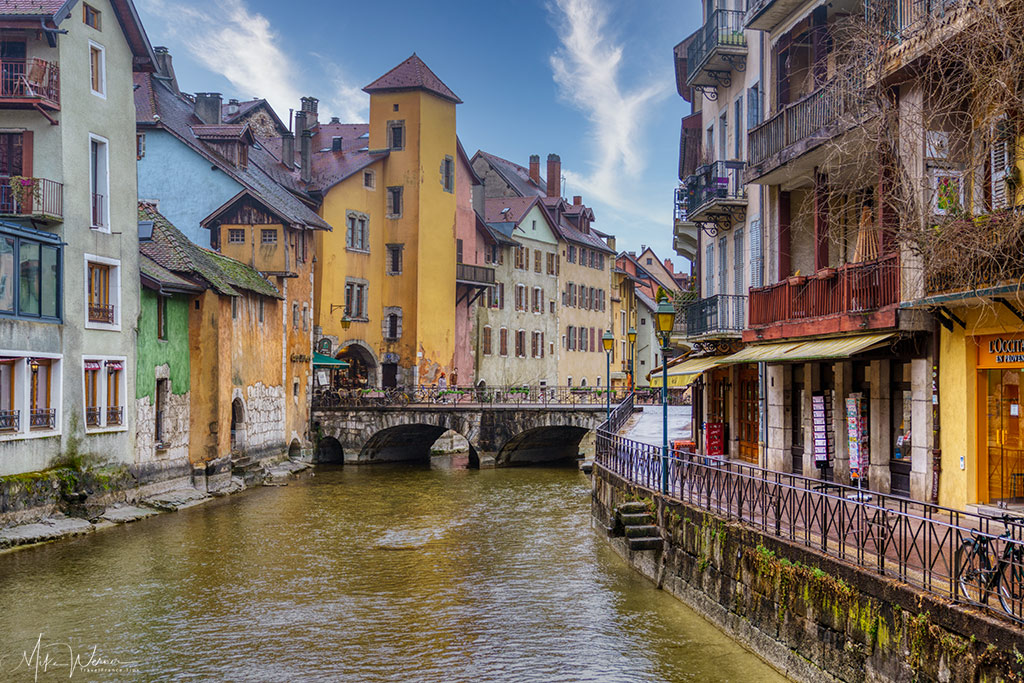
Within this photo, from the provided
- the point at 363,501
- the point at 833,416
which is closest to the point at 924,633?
the point at 833,416

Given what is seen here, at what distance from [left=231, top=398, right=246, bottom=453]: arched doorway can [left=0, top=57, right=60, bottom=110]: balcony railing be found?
597 inches

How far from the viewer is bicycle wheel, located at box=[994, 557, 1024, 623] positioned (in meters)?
9.24

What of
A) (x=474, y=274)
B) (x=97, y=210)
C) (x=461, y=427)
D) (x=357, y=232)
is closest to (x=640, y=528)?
(x=97, y=210)

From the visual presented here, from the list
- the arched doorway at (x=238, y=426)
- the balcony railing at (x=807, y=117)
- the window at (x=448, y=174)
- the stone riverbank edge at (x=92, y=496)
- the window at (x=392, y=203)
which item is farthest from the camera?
the window at (x=448, y=174)

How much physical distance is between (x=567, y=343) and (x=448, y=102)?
2280 centimetres

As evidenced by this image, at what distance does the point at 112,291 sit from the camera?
29984mm

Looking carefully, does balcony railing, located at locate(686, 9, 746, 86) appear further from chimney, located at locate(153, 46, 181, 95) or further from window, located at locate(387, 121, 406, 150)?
chimney, located at locate(153, 46, 181, 95)

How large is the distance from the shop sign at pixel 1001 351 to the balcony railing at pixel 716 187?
10987 millimetres

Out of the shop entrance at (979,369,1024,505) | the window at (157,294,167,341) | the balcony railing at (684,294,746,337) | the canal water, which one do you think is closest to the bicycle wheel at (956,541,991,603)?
the canal water

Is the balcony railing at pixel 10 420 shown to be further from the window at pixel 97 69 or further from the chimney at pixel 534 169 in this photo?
the chimney at pixel 534 169

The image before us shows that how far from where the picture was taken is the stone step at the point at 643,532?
19.4m

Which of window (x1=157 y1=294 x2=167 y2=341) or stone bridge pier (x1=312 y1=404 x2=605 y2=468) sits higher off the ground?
window (x1=157 y1=294 x2=167 y2=341)

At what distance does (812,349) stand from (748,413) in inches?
301

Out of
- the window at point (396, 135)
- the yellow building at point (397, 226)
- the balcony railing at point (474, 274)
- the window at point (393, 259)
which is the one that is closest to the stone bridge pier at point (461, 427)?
the yellow building at point (397, 226)
